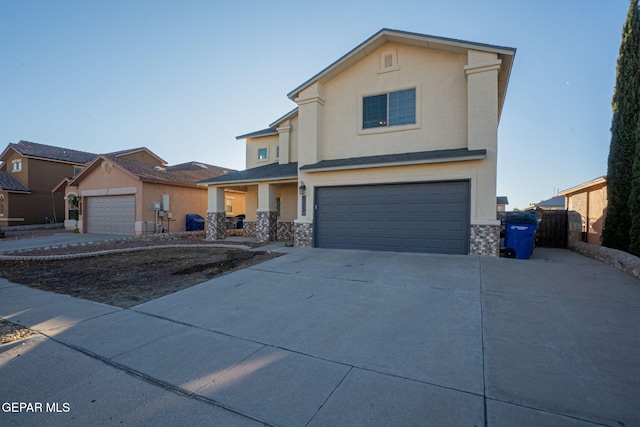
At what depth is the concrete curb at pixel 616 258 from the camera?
646cm

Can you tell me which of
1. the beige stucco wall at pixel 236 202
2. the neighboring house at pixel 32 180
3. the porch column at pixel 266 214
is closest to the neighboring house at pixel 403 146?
the porch column at pixel 266 214

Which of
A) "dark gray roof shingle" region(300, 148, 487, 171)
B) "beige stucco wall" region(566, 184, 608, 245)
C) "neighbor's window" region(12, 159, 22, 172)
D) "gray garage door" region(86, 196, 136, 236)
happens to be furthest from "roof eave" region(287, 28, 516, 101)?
"neighbor's window" region(12, 159, 22, 172)

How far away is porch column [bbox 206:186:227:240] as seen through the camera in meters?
15.2

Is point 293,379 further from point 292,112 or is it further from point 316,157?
point 292,112

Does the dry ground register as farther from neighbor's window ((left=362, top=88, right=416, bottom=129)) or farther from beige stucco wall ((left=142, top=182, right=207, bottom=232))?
neighbor's window ((left=362, top=88, right=416, bottom=129))

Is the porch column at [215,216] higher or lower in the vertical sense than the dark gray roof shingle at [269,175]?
lower

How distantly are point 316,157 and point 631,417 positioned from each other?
10.3m

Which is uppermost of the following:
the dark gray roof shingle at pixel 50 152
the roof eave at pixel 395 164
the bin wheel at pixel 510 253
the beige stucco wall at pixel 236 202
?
the dark gray roof shingle at pixel 50 152

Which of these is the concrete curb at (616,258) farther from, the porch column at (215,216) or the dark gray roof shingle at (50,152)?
the dark gray roof shingle at (50,152)

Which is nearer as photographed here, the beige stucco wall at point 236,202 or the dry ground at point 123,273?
the dry ground at point 123,273

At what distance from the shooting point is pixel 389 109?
10773 millimetres

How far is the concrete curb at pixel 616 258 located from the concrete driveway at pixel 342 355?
2.22 feet

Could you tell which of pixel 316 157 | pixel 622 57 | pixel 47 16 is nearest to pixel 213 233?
pixel 316 157

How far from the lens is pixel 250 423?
240cm
